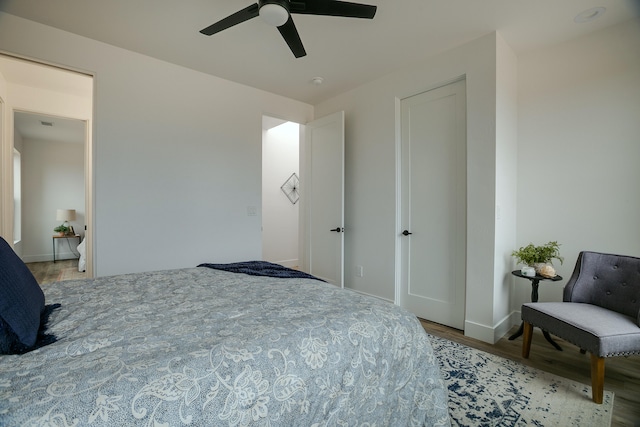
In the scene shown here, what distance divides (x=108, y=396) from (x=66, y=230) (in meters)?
6.82

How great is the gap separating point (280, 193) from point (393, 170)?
3.01 meters

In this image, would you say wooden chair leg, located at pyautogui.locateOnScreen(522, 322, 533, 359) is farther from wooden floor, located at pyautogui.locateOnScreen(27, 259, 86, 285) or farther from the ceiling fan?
wooden floor, located at pyautogui.locateOnScreen(27, 259, 86, 285)

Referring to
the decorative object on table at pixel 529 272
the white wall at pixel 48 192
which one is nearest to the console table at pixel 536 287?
the decorative object on table at pixel 529 272

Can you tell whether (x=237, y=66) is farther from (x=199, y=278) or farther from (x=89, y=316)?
(x=89, y=316)

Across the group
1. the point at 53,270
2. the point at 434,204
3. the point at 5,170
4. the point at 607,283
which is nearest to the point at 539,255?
the point at 607,283

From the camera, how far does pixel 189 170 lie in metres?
3.15

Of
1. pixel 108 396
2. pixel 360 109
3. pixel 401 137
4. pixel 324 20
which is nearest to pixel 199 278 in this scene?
pixel 108 396

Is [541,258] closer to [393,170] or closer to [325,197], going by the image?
[393,170]

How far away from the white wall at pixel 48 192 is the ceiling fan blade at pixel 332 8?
6389 millimetres

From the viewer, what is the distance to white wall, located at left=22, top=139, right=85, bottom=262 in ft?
17.9

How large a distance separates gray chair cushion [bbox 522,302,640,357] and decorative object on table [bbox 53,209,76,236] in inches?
290

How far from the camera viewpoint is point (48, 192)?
5645 millimetres

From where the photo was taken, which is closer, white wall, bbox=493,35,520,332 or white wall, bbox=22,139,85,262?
white wall, bbox=493,35,520,332

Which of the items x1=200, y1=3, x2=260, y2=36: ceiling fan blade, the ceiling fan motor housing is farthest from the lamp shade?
the ceiling fan motor housing
